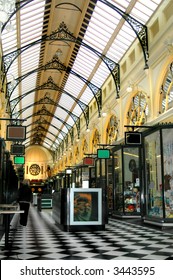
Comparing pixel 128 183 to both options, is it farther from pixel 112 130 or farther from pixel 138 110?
pixel 112 130

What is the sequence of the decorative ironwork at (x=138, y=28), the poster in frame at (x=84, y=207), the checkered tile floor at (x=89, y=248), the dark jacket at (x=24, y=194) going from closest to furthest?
1. the checkered tile floor at (x=89, y=248)
2. the poster in frame at (x=84, y=207)
3. the dark jacket at (x=24, y=194)
4. the decorative ironwork at (x=138, y=28)

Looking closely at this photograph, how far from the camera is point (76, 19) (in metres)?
16.1

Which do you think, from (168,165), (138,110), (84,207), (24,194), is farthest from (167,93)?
→ (24,194)

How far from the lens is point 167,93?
1228cm

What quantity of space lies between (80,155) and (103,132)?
26.7 ft

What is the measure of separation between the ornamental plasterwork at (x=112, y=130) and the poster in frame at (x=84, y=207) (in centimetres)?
815

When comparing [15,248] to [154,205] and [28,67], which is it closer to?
[154,205]

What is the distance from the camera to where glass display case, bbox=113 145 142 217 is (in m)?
15.7

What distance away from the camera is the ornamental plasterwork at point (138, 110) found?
14422 mm

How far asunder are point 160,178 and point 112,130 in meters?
7.99

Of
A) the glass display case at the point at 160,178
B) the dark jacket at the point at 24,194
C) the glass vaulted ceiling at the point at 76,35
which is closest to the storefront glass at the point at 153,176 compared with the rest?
the glass display case at the point at 160,178

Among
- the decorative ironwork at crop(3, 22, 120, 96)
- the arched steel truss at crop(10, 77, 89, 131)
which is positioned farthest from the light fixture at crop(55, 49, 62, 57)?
the arched steel truss at crop(10, 77, 89, 131)

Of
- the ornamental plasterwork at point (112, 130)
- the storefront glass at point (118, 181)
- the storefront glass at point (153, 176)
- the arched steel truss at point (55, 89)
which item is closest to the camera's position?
the storefront glass at point (153, 176)

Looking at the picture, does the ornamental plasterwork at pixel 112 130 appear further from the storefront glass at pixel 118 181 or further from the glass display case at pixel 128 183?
the glass display case at pixel 128 183
